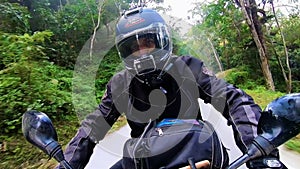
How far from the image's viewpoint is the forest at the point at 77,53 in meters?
4.57

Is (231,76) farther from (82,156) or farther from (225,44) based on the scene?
(82,156)

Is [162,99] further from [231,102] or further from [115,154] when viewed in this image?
[115,154]

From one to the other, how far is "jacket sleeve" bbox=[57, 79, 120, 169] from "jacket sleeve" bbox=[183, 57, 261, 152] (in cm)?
53

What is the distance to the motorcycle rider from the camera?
1418mm

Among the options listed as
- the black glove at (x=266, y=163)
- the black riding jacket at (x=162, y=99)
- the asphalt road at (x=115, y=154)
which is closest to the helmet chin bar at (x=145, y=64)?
the black riding jacket at (x=162, y=99)

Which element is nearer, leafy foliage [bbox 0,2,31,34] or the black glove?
the black glove

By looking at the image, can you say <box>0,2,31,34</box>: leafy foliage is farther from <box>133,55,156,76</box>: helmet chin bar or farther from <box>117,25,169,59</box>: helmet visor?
<box>133,55,156,76</box>: helmet chin bar

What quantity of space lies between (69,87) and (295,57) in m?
14.4

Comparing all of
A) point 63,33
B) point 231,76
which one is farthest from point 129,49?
point 231,76

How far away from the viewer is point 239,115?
1264 mm

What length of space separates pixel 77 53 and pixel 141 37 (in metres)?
11.5

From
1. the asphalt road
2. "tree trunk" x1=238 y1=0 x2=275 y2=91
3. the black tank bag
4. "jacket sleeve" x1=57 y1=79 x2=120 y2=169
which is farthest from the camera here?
"tree trunk" x1=238 y1=0 x2=275 y2=91

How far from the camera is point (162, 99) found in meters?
1.55

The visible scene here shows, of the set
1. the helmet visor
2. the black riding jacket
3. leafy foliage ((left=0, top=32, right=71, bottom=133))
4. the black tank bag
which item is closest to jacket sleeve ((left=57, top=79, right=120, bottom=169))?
the black riding jacket
